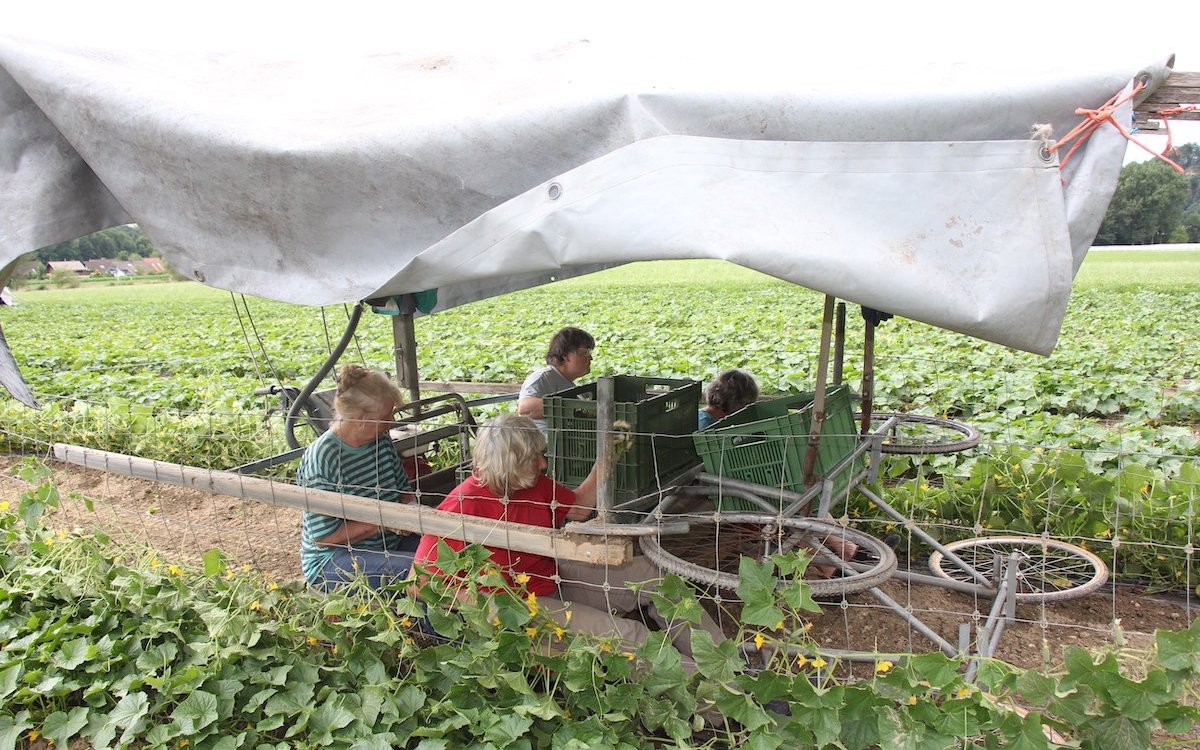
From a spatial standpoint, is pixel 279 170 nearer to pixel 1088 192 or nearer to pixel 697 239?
pixel 697 239

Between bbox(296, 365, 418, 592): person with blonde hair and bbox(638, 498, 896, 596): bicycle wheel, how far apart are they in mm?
1202

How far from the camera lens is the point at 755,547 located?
3.72m

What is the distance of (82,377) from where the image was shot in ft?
39.0

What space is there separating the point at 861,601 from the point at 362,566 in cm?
233

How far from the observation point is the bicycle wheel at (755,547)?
2816mm

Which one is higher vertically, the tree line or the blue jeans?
the tree line

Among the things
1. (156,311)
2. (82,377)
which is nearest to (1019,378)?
(82,377)

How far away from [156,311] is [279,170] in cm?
3119

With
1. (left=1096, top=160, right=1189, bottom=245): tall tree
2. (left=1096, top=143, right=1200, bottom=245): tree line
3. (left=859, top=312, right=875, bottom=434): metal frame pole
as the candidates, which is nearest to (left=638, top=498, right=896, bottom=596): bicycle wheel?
(left=859, top=312, right=875, bottom=434): metal frame pole

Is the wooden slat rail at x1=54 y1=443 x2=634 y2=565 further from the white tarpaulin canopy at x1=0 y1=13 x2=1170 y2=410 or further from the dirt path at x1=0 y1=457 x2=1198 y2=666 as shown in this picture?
the white tarpaulin canopy at x1=0 y1=13 x2=1170 y2=410

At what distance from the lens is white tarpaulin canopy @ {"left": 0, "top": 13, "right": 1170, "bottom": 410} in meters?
2.19

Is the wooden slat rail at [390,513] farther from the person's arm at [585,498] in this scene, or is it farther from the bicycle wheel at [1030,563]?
the bicycle wheel at [1030,563]

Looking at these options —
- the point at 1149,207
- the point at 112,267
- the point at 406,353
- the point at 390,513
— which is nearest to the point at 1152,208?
the point at 1149,207

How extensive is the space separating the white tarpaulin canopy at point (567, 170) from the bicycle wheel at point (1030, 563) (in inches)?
87.7
